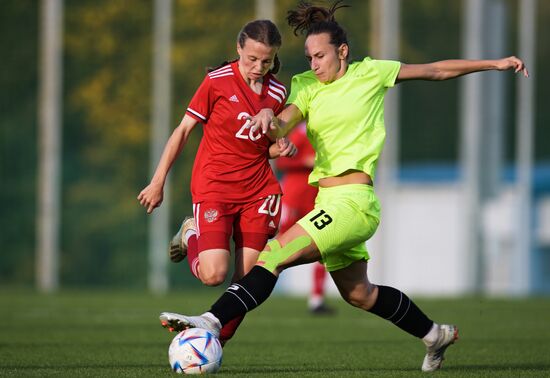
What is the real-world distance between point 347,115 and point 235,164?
0.82 m

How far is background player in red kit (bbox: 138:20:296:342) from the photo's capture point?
712 centimetres

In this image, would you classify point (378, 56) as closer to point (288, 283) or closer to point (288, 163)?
point (288, 283)

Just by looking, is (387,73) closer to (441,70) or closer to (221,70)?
(441,70)

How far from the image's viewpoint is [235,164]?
23.9 feet

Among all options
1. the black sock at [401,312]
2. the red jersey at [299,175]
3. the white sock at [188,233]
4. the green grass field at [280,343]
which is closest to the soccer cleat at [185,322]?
the green grass field at [280,343]

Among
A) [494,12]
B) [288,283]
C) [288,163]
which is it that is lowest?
[288,283]

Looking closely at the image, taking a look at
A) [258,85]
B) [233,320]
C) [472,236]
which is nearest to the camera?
[233,320]

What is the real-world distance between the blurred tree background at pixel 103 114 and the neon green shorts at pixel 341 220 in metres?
15.5

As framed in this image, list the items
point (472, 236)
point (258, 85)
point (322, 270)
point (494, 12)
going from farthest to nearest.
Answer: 1. point (494, 12)
2. point (472, 236)
3. point (322, 270)
4. point (258, 85)

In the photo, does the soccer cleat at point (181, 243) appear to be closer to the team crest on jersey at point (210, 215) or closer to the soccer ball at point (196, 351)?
the team crest on jersey at point (210, 215)

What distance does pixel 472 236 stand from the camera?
21.9 meters

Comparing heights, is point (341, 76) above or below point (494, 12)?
below

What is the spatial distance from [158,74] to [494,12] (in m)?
6.79

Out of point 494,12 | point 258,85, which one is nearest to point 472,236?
point 494,12
